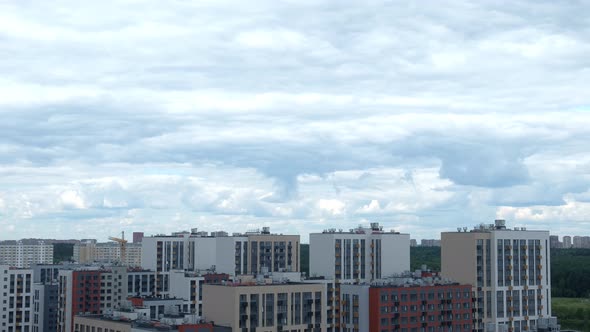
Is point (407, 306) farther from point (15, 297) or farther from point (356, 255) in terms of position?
point (15, 297)

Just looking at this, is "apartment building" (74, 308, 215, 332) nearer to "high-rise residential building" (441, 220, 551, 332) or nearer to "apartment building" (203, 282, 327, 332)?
"apartment building" (203, 282, 327, 332)

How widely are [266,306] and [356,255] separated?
7179 centimetres

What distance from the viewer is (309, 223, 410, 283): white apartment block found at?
186750mm

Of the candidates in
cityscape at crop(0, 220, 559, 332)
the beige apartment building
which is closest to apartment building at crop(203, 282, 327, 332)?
cityscape at crop(0, 220, 559, 332)

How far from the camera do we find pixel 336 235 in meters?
187

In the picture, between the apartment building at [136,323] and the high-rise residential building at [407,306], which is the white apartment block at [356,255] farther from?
the apartment building at [136,323]

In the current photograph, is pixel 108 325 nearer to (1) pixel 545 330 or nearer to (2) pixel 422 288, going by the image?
(2) pixel 422 288

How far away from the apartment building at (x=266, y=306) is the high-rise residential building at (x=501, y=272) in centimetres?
4086

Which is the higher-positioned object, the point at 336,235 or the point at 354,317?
the point at 336,235

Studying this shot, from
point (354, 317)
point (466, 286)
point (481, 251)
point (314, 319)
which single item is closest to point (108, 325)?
point (314, 319)

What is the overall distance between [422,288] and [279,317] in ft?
98.9

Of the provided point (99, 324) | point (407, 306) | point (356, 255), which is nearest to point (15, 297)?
point (99, 324)

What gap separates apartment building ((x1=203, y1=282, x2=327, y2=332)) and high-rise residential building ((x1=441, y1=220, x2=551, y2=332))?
40863 mm

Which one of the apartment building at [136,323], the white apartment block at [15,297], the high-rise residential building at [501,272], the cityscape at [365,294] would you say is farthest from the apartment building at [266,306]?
the white apartment block at [15,297]
